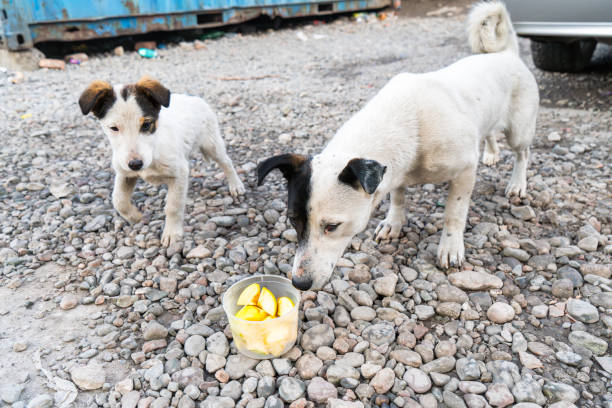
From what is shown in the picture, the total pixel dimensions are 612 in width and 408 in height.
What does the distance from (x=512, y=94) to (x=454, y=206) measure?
1.51 metres

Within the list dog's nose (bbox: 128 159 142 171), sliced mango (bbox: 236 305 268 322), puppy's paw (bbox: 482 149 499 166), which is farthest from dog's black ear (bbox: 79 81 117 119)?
puppy's paw (bbox: 482 149 499 166)

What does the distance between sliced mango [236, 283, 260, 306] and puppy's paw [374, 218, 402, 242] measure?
150 cm

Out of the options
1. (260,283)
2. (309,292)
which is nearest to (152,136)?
(260,283)

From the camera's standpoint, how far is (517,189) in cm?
440

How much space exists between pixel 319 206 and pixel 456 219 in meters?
1.50

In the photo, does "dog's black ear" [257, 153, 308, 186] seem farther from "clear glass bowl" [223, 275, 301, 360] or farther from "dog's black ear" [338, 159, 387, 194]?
"clear glass bowl" [223, 275, 301, 360]

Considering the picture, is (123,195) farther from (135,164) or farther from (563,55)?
(563,55)

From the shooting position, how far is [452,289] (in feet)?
10.4

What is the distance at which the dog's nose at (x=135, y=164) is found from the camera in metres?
3.38

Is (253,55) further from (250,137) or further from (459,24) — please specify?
(459,24)

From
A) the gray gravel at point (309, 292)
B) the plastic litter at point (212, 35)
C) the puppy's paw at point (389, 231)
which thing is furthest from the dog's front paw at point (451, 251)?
the plastic litter at point (212, 35)

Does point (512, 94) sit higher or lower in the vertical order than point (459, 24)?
lower

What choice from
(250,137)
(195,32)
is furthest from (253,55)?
(250,137)

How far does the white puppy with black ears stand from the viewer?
3443 mm
